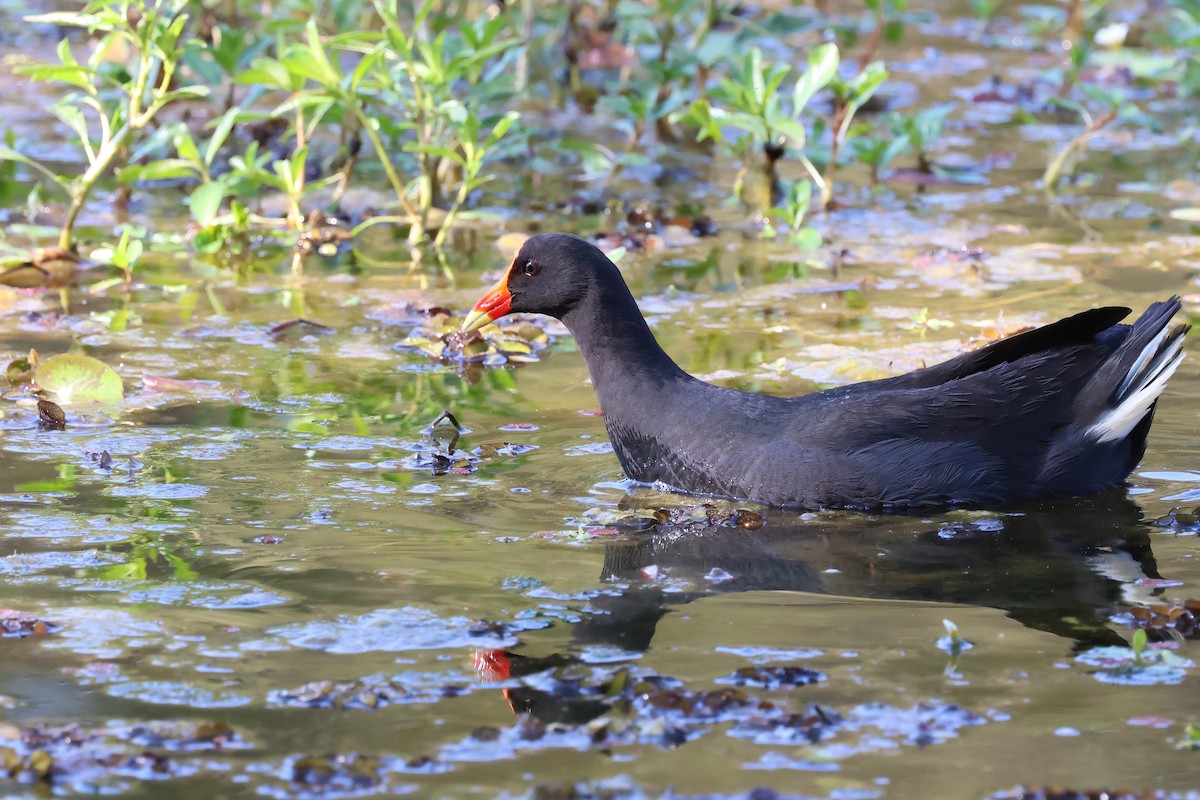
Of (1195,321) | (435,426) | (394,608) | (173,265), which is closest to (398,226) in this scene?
(173,265)

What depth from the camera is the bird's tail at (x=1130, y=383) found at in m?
4.39

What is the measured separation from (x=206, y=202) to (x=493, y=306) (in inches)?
86.8

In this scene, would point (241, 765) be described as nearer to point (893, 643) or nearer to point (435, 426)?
point (893, 643)

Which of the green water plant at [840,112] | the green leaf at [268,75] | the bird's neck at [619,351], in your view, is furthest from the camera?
the green water plant at [840,112]

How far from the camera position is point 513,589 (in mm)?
3680

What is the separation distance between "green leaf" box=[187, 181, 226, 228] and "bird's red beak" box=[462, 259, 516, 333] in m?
2.07

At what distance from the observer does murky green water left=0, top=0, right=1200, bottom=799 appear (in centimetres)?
288

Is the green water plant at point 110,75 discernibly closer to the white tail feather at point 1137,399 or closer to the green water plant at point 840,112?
the green water plant at point 840,112

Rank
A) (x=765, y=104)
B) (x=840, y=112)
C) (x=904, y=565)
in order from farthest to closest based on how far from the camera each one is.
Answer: (x=840, y=112), (x=765, y=104), (x=904, y=565)

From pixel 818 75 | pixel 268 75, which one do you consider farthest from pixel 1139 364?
pixel 268 75

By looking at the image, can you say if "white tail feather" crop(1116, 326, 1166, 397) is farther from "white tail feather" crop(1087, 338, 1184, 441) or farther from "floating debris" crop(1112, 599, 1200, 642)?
"floating debris" crop(1112, 599, 1200, 642)

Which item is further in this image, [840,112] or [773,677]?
[840,112]

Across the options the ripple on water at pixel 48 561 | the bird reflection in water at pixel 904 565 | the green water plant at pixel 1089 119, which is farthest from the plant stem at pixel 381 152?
the green water plant at pixel 1089 119

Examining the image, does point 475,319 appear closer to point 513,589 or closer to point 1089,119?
point 513,589
